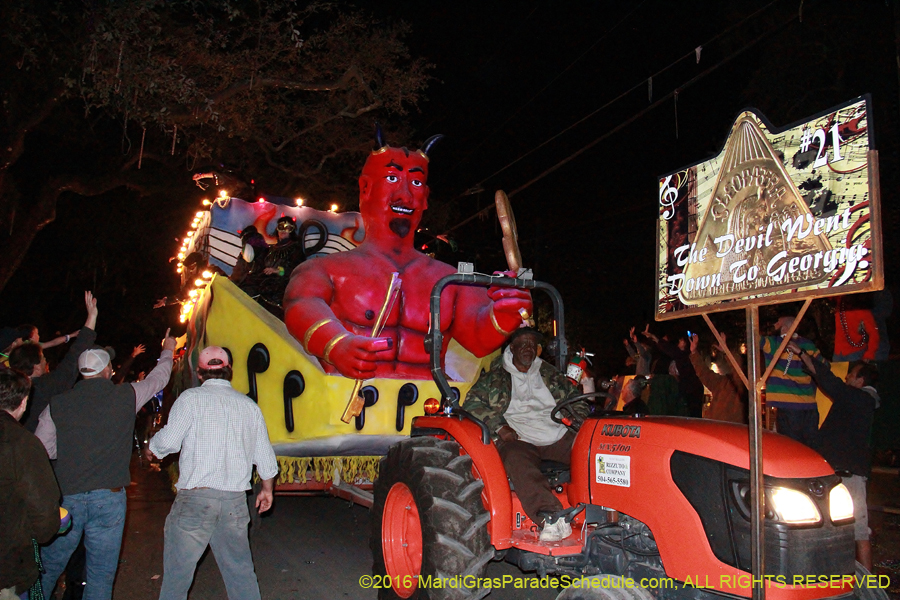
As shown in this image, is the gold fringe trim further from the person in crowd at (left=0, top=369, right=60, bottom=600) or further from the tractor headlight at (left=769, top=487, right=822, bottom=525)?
the tractor headlight at (left=769, top=487, right=822, bottom=525)

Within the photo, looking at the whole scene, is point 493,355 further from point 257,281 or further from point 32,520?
point 32,520

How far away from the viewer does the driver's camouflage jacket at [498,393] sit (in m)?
4.57

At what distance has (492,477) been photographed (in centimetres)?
401

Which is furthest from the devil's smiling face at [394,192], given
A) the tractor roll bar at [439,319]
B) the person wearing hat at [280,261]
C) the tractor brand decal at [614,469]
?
the tractor brand decal at [614,469]

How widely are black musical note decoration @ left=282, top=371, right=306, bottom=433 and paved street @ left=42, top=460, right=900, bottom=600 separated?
1.26m

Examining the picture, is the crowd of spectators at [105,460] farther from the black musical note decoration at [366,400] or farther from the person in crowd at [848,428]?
the person in crowd at [848,428]

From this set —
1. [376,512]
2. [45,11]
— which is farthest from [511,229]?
[45,11]

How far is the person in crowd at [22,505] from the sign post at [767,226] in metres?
3.08

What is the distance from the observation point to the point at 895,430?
37.4 ft

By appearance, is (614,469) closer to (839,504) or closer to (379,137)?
(839,504)

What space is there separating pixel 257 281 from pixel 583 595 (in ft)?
18.6

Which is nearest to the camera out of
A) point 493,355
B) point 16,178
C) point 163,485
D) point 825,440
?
point 825,440

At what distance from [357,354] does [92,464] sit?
220cm

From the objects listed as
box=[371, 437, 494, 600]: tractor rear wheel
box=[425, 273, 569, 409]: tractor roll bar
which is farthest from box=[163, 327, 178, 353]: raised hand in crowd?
box=[425, 273, 569, 409]: tractor roll bar
